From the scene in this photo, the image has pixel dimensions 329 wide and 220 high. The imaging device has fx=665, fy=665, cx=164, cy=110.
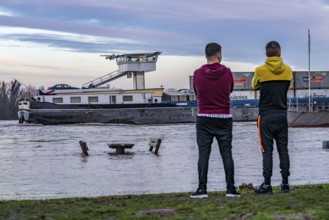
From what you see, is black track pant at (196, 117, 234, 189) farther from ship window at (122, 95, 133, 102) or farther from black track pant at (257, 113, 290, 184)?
ship window at (122, 95, 133, 102)

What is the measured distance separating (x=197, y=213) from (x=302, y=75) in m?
108

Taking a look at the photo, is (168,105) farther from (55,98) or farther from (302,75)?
(302,75)

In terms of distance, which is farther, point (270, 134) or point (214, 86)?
point (270, 134)

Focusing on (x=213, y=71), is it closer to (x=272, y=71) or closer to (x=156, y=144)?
(x=272, y=71)

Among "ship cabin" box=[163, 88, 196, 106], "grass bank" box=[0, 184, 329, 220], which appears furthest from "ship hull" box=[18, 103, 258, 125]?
"grass bank" box=[0, 184, 329, 220]

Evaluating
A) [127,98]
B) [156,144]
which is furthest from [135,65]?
[156,144]

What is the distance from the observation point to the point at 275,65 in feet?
30.8

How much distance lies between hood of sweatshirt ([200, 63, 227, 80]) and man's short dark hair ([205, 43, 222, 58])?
159mm

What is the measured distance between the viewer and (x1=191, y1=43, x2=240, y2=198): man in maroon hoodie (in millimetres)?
9039

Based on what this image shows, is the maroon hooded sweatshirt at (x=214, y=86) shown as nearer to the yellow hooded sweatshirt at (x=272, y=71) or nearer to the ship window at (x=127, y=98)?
the yellow hooded sweatshirt at (x=272, y=71)

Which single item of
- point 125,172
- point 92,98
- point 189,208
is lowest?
point 125,172

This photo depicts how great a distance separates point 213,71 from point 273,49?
1.06m

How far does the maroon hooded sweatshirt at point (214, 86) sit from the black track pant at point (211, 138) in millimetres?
140

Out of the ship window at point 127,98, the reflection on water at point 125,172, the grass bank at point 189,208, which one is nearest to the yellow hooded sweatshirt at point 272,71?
the grass bank at point 189,208
